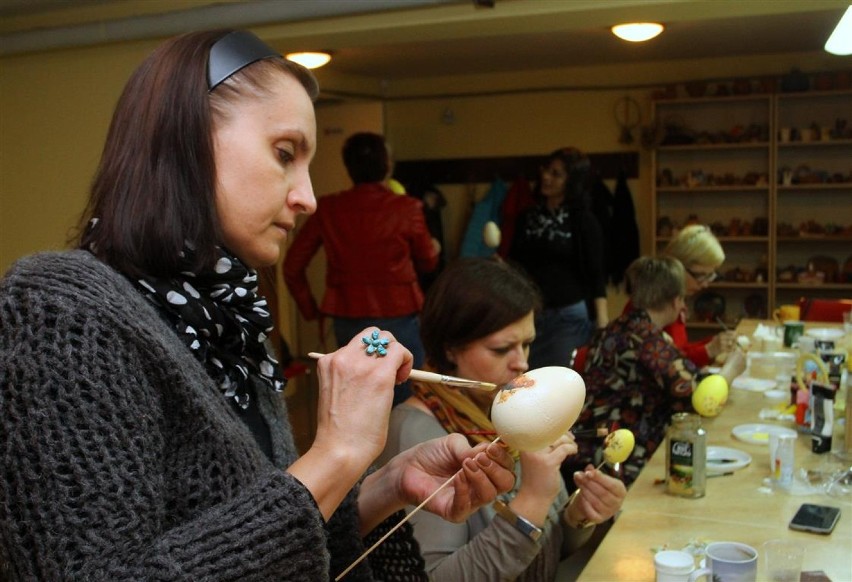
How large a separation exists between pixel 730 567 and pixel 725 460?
2.86 feet

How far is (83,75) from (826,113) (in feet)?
17.1

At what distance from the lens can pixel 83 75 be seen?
3900mm

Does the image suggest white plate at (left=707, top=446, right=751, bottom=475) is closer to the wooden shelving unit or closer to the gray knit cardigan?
the gray knit cardigan

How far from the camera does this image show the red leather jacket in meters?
3.80

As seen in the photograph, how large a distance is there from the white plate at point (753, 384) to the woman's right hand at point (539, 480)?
181cm

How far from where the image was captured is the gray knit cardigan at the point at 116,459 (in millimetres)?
718

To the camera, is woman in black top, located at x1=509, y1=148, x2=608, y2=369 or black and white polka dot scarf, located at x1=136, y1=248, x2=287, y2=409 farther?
woman in black top, located at x1=509, y1=148, x2=608, y2=369

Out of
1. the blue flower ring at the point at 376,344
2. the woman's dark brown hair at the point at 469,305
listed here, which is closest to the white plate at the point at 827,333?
the woman's dark brown hair at the point at 469,305

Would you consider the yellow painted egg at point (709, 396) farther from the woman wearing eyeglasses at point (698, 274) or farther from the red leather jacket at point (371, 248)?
the red leather jacket at point (371, 248)

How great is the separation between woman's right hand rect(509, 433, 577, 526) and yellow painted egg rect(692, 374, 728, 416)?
43.1 inches

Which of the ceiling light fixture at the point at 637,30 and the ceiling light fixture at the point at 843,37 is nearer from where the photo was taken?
the ceiling light fixture at the point at 843,37

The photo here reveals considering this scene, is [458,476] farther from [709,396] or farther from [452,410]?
[709,396]

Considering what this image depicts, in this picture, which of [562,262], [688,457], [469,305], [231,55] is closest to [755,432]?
[688,457]

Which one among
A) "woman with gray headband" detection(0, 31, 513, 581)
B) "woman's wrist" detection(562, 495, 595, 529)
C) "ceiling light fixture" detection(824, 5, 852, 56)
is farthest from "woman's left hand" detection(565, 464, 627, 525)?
"ceiling light fixture" detection(824, 5, 852, 56)
